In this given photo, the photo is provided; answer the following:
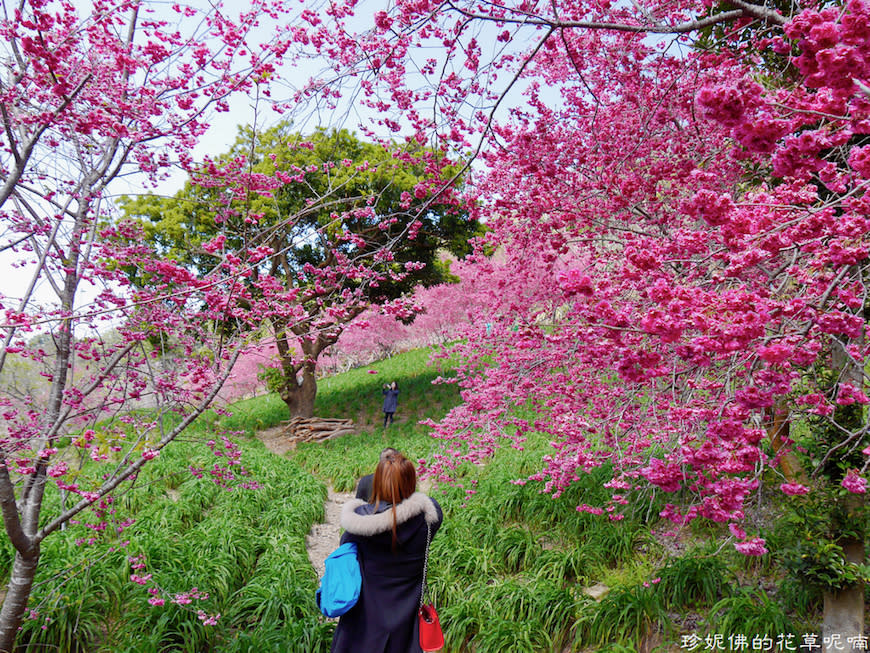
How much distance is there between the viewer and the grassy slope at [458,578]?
3.38 metres

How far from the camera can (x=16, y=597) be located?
108 inches

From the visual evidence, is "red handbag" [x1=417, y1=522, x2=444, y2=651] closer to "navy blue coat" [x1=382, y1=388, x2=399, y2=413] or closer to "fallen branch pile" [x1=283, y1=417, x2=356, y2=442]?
"navy blue coat" [x1=382, y1=388, x2=399, y2=413]

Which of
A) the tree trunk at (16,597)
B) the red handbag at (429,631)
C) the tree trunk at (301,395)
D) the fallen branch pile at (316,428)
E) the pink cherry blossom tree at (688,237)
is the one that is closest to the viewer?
the pink cherry blossom tree at (688,237)

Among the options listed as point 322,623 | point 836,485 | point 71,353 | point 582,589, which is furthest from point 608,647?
point 71,353

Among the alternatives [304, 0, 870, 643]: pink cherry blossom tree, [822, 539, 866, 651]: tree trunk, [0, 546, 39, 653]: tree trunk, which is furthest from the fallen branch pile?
[822, 539, 866, 651]: tree trunk

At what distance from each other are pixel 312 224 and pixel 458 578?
318 inches

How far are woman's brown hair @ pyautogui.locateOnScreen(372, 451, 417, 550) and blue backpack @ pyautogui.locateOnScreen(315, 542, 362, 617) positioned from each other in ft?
0.78

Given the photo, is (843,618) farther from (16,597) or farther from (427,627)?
(16,597)

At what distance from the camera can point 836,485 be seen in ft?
10.3

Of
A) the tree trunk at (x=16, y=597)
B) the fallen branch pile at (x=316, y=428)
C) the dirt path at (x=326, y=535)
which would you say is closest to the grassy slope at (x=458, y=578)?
the dirt path at (x=326, y=535)

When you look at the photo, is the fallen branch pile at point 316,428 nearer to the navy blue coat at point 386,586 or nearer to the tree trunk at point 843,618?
the navy blue coat at point 386,586

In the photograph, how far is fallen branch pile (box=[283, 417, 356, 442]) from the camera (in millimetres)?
11867

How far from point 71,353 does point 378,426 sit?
9425mm

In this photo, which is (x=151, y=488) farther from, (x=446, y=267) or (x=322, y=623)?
(x=446, y=267)
